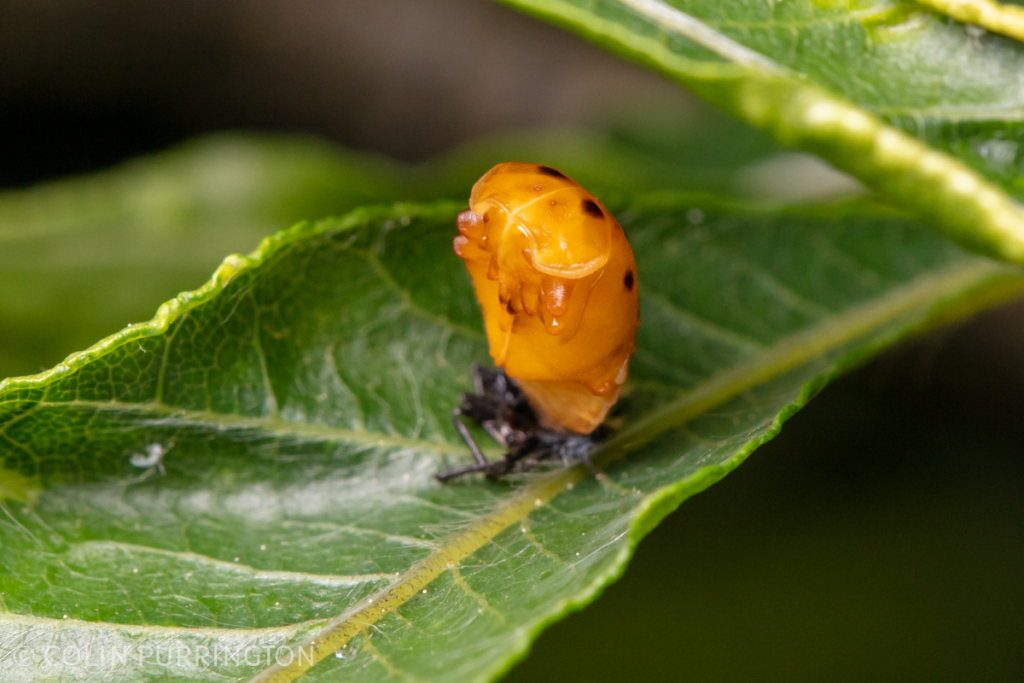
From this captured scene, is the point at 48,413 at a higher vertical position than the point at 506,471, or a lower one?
higher

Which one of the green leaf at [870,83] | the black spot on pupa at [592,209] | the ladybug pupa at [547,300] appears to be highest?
the green leaf at [870,83]

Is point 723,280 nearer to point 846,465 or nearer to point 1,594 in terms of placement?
point 846,465

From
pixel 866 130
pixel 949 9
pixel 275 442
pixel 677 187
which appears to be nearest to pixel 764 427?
pixel 866 130

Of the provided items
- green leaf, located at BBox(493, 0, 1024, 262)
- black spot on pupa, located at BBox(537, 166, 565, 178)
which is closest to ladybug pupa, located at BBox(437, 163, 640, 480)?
black spot on pupa, located at BBox(537, 166, 565, 178)

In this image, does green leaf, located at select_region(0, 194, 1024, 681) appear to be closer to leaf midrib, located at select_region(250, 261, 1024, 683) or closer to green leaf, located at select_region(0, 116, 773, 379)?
leaf midrib, located at select_region(250, 261, 1024, 683)

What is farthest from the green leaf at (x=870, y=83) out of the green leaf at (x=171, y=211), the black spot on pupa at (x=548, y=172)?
the green leaf at (x=171, y=211)

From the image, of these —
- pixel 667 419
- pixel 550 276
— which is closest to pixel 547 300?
pixel 550 276

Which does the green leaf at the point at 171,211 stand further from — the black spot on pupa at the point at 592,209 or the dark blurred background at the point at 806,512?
the black spot on pupa at the point at 592,209
